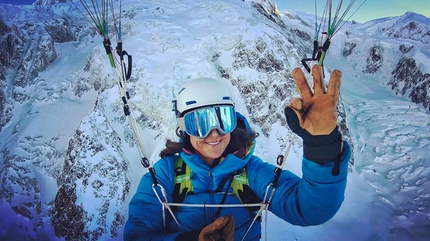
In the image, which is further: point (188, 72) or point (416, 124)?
point (416, 124)

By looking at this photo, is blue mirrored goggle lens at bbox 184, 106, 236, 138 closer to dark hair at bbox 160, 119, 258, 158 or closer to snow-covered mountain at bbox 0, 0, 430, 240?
dark hair at bbox 160, 119, 258, 158

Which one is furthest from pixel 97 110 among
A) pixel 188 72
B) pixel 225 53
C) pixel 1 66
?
pixel 1 66

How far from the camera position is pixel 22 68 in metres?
19.7

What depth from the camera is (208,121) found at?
9.12 feet

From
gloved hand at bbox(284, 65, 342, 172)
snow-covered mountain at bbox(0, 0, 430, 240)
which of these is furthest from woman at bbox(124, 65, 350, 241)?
snow-covered mountain at bbox(0, 0, 430, 240)

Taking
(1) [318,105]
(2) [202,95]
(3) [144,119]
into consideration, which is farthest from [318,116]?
(3) [144,119]

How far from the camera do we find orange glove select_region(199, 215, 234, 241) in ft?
6.57

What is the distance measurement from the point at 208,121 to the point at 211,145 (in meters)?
0.29

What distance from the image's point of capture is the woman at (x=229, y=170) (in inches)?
73.9

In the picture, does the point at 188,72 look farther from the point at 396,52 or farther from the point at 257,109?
the point at 396,52

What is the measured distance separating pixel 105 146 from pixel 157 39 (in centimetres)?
832

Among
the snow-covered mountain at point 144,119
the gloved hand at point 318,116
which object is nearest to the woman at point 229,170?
the gloved hand at point 318,116

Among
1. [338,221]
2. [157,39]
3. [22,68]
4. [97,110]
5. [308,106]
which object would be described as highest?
[157,39]

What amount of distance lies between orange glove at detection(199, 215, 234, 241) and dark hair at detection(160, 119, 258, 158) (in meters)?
0.89
